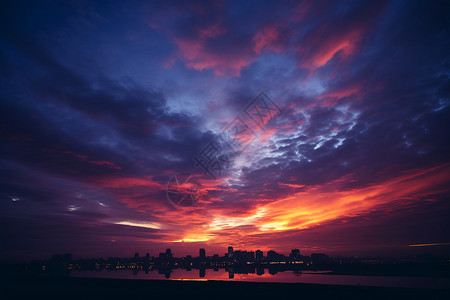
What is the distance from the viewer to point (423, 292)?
1795cm

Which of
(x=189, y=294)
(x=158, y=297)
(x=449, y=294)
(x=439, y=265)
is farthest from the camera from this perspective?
(x=439, y=265)

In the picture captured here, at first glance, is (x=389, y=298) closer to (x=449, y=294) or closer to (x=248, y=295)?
(x=449, y=294)

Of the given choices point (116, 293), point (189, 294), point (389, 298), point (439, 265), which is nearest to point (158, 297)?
point (189, 294)

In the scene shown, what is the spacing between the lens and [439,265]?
113188 millimetres

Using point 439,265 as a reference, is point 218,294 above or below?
above

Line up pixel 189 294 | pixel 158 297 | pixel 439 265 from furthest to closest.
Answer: pixel 439 265, pixel 189 294, pixel 158 297

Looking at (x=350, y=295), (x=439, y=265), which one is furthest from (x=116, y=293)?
(x=439, y=265)

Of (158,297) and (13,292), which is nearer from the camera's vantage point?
(158,297)

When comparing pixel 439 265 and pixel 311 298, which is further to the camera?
pixel 439 265

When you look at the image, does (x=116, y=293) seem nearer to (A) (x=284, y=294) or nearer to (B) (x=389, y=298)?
(A) (x=284, y=294)

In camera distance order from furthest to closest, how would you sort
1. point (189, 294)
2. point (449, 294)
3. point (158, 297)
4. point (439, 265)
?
point (439, 265) → point (449, 294) → point (189, 294) → point (158, 297)

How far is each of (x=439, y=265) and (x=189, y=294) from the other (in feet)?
533

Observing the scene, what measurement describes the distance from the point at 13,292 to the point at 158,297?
12.0 meters

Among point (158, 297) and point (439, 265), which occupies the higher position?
point (158, 297)
